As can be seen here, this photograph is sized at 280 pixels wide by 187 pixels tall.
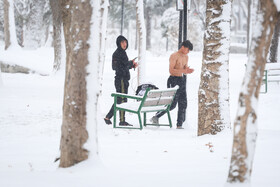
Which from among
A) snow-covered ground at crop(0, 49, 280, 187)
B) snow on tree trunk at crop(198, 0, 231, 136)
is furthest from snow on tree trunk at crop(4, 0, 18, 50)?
snow on tree trunk at crop(198, 0, 231, 136)

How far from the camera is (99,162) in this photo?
5.02 m

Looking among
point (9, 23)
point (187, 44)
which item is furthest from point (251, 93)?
point (9, 23)

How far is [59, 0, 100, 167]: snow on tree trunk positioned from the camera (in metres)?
4.79

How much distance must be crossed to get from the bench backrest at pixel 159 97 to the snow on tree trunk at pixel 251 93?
4620 millimetres

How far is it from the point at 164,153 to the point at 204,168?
100 cm

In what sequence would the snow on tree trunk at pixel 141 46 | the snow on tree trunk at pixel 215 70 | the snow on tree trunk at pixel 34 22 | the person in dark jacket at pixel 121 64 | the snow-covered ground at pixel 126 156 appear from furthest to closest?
the snow on tree trunk at pixel 34 22 < the snow on tree trunk at pixel 141 46 < the person in dark jacket at pixel 121 64 < the snow on tree trunk at pixel 215 70 < the snow-covered ground at pixel 126 156

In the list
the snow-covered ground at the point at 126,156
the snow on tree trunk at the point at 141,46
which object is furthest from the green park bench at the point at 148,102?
the snow on tree trunk at the point at 141,46

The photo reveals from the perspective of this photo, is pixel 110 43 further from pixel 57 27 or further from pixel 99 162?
pixel 99 162

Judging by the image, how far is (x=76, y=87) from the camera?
15.8ft

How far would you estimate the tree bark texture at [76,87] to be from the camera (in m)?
4.79

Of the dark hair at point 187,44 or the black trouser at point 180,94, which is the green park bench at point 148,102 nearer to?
the black trouser at point 180,94

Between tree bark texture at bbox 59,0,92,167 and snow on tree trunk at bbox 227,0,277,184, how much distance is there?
1688 millimetres

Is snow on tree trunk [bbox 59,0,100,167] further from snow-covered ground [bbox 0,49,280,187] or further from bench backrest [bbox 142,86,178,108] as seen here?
bench backrest [bbox 142,86,178,108]

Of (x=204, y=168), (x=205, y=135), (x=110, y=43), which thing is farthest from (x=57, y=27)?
(x=110, y=43)
